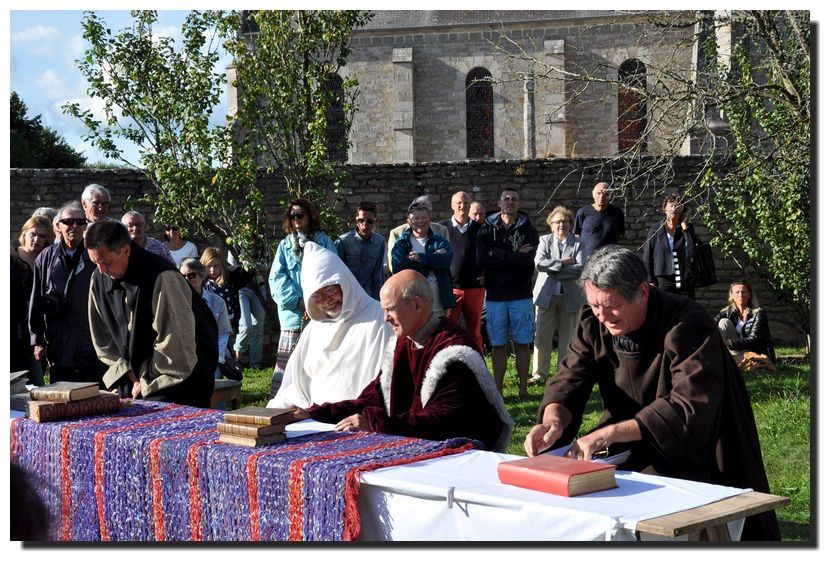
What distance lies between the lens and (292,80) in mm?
9297

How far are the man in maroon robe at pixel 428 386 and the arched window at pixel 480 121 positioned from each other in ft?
59.2

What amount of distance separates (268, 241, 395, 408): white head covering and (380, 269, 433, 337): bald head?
824 mm

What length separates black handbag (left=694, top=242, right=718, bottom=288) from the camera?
31.3 ft

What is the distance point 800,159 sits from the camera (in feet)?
24.6

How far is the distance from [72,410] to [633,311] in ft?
7.12

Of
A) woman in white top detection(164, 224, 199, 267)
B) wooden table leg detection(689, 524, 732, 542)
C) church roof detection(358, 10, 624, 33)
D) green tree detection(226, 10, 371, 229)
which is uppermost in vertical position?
church roof detection(358, 10, 624, 33)

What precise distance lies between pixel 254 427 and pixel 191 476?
265 mm

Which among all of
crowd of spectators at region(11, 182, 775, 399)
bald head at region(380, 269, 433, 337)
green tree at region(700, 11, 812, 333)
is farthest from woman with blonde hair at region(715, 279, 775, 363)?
bald head at region(380, 269, 433, 337)

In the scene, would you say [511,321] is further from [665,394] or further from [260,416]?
[260,416]

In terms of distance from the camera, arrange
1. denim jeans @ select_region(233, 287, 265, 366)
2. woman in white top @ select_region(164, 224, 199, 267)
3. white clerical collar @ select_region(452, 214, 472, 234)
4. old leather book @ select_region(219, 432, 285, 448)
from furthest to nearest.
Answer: denim jeans @ select_region(233, 287, 265, 366)
woman in white top @ select_region(164, 224, 199, 267)
white clerical collar @ select_region(452, 214, 472, 234)
old leather book @ select_region(219, 432, 285, 448)

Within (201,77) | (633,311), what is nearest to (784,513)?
(633,311)

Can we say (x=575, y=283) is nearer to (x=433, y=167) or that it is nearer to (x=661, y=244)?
(x=661, y=244)

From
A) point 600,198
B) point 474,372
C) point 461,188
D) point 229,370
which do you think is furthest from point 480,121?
point 474,372

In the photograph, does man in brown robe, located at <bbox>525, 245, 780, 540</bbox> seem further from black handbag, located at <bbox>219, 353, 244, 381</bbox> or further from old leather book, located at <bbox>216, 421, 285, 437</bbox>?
black handbag, located at <bbox>219, 353, 244, 381</bbox>
